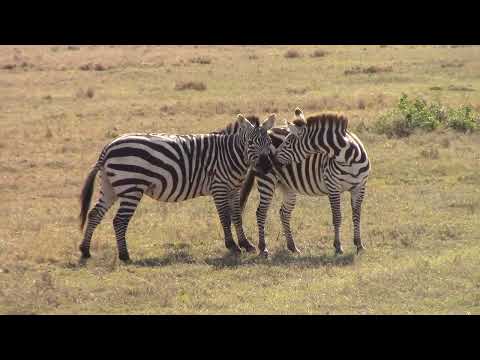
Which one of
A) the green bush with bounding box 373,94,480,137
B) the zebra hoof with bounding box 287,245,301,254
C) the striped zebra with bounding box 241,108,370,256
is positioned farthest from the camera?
the green bush with bounding box 373,94,480,137

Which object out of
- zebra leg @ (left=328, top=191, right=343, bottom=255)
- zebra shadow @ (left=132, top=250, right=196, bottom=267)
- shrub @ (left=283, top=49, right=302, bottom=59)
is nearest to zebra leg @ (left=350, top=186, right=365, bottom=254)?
zebra leg @ (left=328, top=191, right=343, bottom=255)

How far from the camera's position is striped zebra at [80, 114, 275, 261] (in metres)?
11.1

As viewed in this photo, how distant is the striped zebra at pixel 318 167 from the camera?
37.9ft

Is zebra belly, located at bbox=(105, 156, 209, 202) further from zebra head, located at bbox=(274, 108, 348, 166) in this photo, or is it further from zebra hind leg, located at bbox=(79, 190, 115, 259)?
zebra head, located at bbox=(274, 108, 348, 166)

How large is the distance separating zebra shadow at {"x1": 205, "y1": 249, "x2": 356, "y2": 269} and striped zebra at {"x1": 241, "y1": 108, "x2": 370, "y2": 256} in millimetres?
253

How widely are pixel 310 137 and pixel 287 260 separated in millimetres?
1892

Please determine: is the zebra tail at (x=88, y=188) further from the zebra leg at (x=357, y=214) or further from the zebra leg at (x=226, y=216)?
the zebra leg at (x=357, y=214)

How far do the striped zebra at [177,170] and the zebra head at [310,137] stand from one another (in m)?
0.32

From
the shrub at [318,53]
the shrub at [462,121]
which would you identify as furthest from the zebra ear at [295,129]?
the shrub at [318,53]

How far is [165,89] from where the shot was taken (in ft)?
89.6

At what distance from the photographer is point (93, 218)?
446 inches

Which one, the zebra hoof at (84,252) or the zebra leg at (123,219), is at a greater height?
the zebra leg at (123,219)

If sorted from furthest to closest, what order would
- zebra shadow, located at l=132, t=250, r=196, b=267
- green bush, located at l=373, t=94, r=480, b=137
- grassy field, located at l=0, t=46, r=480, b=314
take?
green bush, located at l=373, t=94, r=480, b=137
zebra shadow, located at l=132, t=250, r=196, b=267
grassy field, located at l=0, t=46, r=480, b=314

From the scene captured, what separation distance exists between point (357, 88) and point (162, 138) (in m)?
16.0
